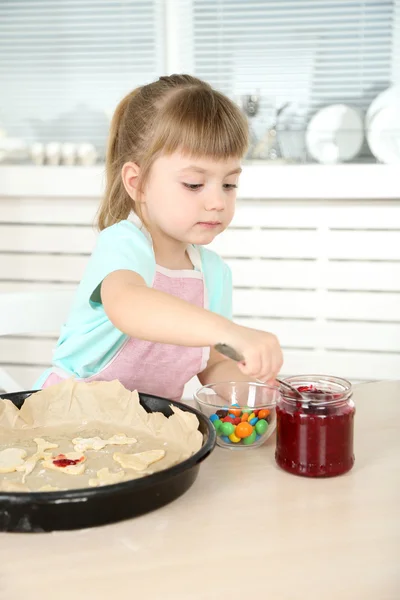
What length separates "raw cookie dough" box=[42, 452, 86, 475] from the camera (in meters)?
0.93

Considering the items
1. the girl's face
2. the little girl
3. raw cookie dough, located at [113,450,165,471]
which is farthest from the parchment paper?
the girl's face

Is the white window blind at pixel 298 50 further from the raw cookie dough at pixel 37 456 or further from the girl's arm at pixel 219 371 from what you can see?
the raw cookie dough at pixel 37 456

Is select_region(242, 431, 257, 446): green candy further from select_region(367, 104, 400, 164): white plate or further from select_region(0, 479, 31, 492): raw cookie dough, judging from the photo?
select_region(367, 104, 400, 164): white plate

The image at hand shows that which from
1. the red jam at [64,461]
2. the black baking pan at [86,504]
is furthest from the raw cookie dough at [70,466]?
the black baking pan at [86,504]

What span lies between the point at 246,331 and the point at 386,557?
309mm

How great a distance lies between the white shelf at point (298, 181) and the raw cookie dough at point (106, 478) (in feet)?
6.95

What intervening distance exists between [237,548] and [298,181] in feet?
7.86

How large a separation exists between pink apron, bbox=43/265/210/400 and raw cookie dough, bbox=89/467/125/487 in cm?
44

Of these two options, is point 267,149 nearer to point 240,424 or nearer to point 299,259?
point 299,259

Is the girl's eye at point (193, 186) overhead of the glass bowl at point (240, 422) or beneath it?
overhead

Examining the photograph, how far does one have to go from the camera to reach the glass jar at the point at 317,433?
3.12 ft

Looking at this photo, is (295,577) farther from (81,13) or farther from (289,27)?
(81,13)

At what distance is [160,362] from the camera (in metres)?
1.40

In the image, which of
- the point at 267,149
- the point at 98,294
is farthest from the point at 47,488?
the point at 267,149
